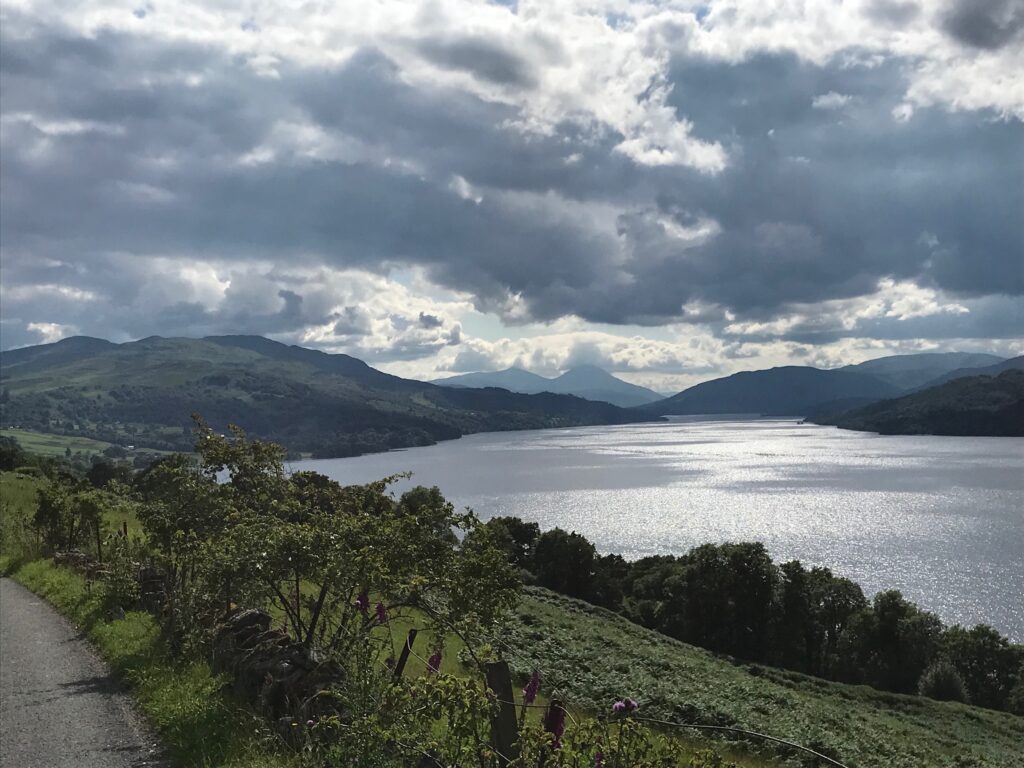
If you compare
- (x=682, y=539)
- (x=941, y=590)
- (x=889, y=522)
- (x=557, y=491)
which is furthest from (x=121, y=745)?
(x=557, y=491)

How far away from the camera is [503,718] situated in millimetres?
6691

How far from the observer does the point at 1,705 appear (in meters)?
12.6

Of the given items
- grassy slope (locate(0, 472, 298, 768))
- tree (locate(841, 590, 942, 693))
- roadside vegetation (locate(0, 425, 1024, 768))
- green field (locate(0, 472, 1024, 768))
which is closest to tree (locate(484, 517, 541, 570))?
green field (locate(0, 472, 1024, 768))

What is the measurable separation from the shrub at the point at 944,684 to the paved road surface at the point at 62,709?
60.4 m

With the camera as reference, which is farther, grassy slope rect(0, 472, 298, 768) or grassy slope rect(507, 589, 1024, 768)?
grassy slope rect(507, 589, 1024, 768)

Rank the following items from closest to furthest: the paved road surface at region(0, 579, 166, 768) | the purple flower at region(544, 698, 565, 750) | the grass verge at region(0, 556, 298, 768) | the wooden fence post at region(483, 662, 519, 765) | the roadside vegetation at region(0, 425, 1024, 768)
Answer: the purple flower at region(544, 698, 565, 750)
the wooden fence post at region(483, 662, 519, 765)
the roadside vegetation at region(0, 425, 1024, 768)
the grass verge at region(0, 556, 298, 768)
the paved road surface at region(0, 579, 166, 768)

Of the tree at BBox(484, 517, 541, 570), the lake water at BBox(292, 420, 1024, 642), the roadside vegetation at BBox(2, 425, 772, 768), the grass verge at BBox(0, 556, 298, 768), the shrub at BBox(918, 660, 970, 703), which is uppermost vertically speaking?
the roadside vegetation at BBox(2, 425, 772, 768)

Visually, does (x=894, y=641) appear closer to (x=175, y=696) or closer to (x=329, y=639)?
(x=329, y=639)

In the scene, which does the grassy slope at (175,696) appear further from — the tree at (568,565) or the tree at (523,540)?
the tree at (523,540)

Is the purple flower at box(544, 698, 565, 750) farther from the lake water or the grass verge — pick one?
the lake water

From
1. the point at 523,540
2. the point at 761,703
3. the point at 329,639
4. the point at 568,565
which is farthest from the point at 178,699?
the point at 523,540

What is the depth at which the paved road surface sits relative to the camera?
10383mm

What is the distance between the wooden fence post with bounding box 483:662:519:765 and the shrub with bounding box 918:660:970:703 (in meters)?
61.8

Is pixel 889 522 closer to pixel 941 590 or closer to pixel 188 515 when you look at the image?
pixel 941 590
